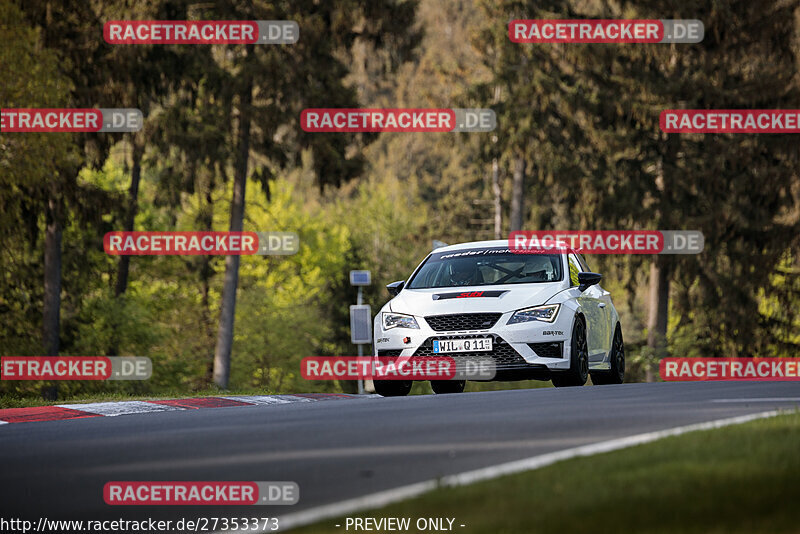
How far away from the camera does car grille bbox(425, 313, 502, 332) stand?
46.6ft

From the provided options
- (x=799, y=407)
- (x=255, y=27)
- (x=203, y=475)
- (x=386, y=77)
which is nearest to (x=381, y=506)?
(x=203, y=475)

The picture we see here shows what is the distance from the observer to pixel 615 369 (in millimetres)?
17219

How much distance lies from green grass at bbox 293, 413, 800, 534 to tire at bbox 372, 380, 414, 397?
7.78 m

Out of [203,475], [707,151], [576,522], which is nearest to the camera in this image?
[576,522]

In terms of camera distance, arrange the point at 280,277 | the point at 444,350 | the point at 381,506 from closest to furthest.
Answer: the point at 381,506 → the point at 444,350 → the point at 280,277

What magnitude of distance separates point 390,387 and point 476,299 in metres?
1.70

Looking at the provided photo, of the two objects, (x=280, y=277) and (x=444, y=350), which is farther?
(x=280, y=277)

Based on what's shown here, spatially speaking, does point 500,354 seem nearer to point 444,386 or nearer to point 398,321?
point 398,321

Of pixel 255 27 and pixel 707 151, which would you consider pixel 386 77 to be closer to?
pixel 255 27

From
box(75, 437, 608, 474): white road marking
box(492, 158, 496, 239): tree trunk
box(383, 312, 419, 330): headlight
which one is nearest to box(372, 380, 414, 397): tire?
box(383, 312, 419, 330): headlight

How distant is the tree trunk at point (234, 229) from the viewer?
1278 inches

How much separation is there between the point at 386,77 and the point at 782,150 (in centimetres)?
1221

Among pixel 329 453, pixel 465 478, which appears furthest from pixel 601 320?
pixel 465 478

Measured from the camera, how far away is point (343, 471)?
716cm
